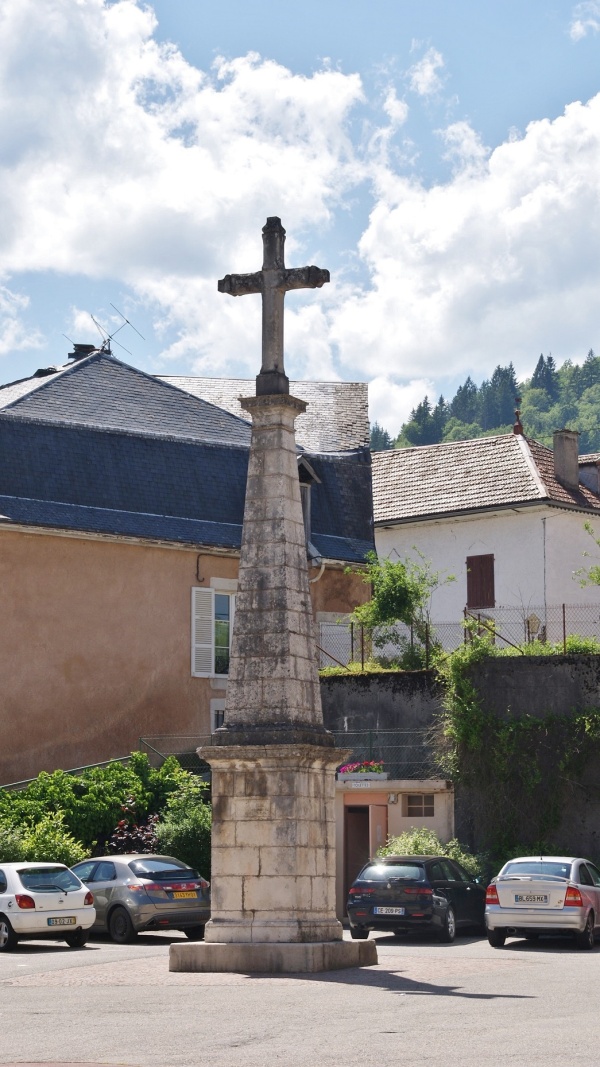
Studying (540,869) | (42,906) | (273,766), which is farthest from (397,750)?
(273,766)

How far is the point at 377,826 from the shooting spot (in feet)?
94.8

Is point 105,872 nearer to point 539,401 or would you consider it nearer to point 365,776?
point 365,776

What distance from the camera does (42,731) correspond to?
102 ft

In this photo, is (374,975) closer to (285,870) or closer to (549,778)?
(285,870)

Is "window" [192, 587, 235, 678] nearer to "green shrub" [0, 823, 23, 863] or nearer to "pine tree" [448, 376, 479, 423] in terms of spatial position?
"green shrub" [0, 823, 23, 863]

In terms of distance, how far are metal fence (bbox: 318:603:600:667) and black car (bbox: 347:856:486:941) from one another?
843cm

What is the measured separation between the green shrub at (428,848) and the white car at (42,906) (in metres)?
6.86

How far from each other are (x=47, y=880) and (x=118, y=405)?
16.3m

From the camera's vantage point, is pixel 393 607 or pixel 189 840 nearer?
pixel 189 840

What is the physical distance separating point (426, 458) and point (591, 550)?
708 centimetres

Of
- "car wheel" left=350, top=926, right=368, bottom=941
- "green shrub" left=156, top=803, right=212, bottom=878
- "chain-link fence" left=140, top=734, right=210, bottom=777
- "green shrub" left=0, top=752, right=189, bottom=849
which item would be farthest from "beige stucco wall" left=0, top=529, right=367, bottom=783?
"car wheel" left=350, top=926, right=368, bottom=941

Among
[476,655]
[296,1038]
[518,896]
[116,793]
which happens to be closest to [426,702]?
[476,655]

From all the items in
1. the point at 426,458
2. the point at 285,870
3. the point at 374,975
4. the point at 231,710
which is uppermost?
the point at 426,458

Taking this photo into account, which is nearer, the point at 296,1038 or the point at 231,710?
the point at 296,1038
